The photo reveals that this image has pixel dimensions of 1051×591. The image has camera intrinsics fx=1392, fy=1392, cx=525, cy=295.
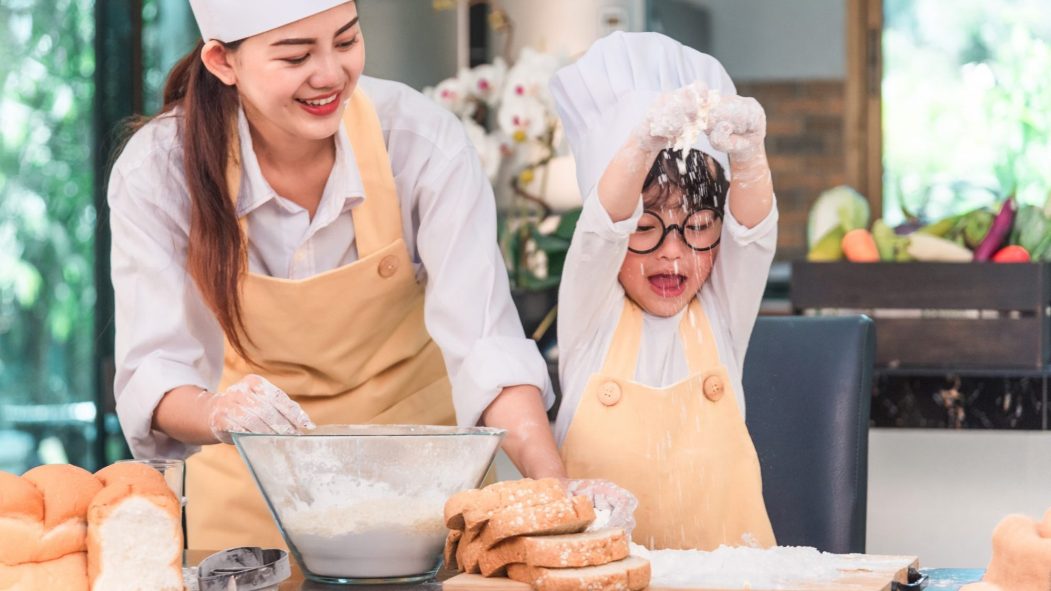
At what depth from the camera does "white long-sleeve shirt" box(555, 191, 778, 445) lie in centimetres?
182

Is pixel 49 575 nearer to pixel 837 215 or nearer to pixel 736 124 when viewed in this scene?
pixel 736 124

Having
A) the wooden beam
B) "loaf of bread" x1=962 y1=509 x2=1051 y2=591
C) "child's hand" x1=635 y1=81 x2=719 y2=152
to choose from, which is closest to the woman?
"child's hand" x1=635 y1=81 x2=719 y2=152

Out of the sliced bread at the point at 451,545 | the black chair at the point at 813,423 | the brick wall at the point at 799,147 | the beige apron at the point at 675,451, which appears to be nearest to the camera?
the sliced bread at the point at 451,545

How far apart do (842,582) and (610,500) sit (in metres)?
0.27

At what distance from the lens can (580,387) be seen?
1887 mm

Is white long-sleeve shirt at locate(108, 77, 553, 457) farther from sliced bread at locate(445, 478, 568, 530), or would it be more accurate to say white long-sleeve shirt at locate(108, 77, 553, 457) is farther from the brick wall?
the brick wall

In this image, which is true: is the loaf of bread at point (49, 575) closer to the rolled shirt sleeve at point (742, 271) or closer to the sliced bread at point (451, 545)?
the sliced bread at point (451, 545)

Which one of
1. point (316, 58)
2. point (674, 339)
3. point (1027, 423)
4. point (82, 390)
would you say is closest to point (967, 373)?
point (1027, 423)

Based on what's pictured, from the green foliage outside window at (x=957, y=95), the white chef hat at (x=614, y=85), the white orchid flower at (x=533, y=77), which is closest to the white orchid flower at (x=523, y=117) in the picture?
the white orchid flower at (x=533, y=77)

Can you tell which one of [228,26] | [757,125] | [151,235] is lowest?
[151,235]

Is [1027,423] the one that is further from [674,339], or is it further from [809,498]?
[674,339]

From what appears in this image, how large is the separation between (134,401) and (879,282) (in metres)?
1.63

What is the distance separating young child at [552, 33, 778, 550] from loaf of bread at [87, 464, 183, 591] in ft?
2.28

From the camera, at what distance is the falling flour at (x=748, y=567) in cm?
128
